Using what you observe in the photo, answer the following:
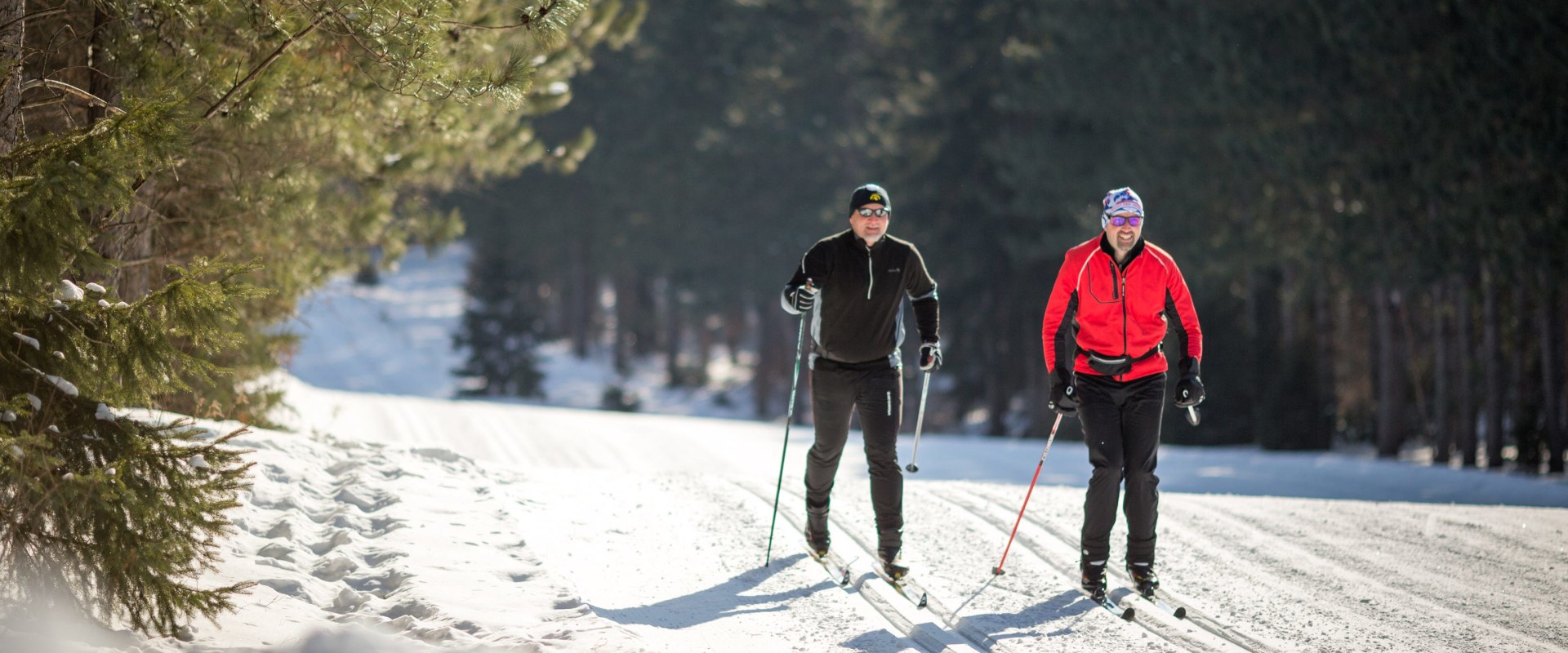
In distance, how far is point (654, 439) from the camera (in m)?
18.8

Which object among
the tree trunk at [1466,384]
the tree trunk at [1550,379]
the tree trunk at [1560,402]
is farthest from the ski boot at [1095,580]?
the tree trunk at [1466,384]

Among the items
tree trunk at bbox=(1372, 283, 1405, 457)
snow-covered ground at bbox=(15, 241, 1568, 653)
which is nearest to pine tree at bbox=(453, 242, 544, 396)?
tree trunk at bbox=(1372, 283, 1405, 457)

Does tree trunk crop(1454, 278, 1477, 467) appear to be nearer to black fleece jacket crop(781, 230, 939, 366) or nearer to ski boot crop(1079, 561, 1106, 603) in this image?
ski boot crop(1079, 561, 1106, 603)

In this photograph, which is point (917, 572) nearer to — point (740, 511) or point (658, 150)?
point (740, 511)

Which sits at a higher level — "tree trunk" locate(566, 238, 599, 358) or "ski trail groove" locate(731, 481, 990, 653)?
"tree trunk" locate(566, 238, 599, 358)

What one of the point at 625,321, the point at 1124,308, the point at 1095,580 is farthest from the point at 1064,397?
the point at 625,321

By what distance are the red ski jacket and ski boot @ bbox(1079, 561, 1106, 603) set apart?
3.53ft

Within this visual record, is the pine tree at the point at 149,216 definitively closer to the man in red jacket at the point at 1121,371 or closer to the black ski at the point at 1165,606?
the man in red jacket at the point at 1121,371

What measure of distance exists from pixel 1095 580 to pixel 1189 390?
3.96 feet

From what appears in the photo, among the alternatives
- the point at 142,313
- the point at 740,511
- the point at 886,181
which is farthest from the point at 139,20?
the point at 886,181

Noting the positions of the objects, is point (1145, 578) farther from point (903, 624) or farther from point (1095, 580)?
point (903, 624)

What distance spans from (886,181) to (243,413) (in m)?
23.9

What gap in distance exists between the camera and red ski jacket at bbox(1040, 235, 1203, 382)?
23.2ft

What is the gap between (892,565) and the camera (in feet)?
24.3
